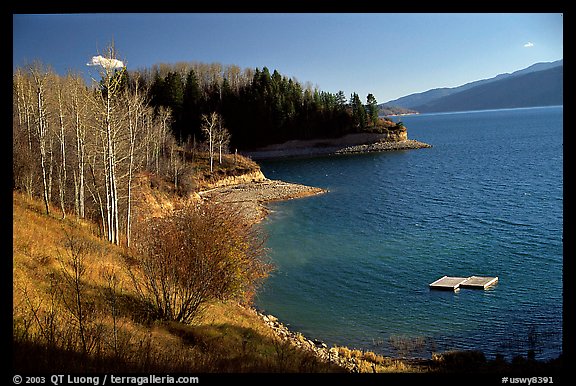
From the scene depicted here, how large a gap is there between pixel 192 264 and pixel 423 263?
14.4 meters

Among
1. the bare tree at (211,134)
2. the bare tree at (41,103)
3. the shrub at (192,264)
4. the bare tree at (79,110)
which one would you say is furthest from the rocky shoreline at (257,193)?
the shrub at (192,264)

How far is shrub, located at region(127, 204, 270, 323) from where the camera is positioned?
1091 centimetres

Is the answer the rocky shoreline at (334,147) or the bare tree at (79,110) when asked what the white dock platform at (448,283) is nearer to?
the bare tree at (79,110)

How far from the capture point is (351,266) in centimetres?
2253

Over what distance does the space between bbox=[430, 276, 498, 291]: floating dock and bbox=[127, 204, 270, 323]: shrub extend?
853cm

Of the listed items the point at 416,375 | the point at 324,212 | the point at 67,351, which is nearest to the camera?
the point at 416,375

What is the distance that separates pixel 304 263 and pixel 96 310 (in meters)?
14.8

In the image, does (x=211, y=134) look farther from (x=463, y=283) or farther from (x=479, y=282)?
(x=479, y=282)

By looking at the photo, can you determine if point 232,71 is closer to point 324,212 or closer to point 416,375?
point 324,212

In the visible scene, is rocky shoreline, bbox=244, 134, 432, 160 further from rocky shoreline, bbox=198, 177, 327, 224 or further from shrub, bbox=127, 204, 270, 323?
shrub, bbox=127, 204, 270, 323

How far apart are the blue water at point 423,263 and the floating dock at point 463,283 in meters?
0.39

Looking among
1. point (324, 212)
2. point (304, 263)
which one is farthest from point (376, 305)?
point (324, 212)

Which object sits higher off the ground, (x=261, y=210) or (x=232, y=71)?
(x=232, y=71)
